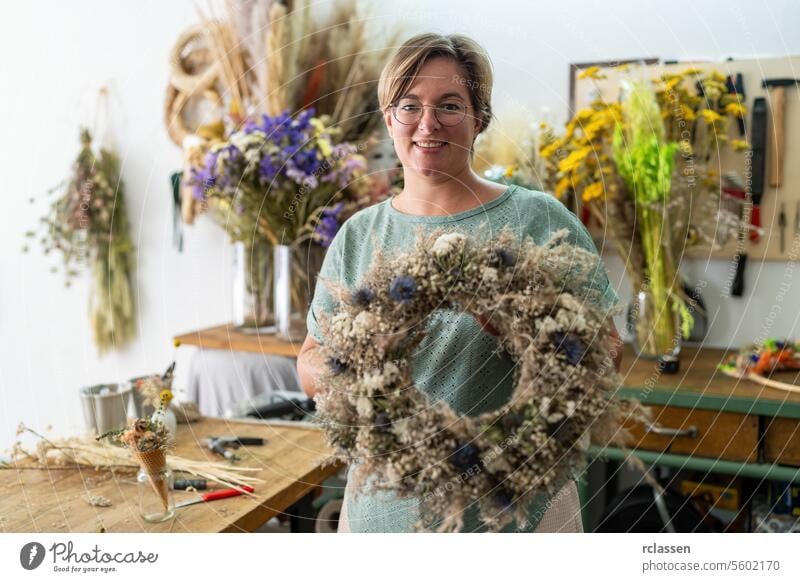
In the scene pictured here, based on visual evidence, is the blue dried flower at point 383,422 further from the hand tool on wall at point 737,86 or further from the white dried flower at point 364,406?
the hand tool on wall at point 737,86

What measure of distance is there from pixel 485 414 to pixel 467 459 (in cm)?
6

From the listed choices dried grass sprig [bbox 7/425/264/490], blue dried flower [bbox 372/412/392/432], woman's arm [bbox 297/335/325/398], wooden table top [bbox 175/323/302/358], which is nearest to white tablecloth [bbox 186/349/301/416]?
wooden table top [bbox 175/323/302/358]

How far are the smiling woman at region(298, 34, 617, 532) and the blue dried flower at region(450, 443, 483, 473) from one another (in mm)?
149

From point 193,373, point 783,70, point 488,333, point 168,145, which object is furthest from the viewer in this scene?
point 168,145

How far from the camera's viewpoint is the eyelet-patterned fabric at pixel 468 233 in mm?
1032

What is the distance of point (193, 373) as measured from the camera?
2.38 metres

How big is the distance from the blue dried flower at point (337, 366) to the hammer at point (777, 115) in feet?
4.89

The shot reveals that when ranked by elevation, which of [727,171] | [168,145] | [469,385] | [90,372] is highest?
[168,145]

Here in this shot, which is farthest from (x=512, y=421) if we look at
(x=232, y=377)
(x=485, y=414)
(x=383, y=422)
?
(x=232, y=377)

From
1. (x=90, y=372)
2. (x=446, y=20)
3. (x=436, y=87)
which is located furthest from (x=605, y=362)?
(x=90, y=372)

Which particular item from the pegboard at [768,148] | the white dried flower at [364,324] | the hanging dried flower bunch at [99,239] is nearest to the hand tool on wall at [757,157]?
the pegboard at [768,148]

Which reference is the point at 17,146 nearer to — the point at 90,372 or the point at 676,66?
the point at 90,372

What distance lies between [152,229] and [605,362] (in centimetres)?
227
